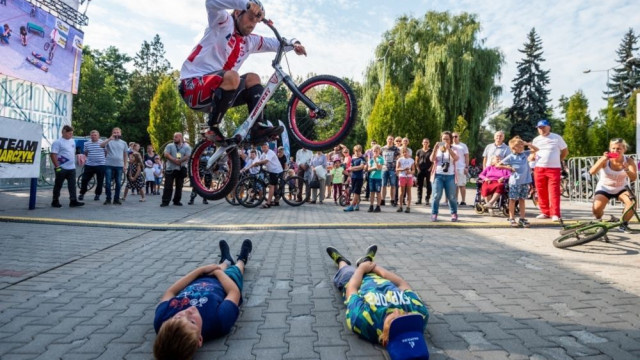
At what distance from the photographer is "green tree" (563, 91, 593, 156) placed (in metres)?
30.7

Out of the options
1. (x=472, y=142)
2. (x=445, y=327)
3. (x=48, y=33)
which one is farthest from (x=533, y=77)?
(x=445, y=327)

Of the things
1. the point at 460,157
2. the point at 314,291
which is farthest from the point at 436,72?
the point at 314,291

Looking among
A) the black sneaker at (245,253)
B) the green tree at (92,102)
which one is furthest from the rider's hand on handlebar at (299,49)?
the green tree at (92,102)

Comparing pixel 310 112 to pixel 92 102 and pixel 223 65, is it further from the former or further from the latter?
pixel 92 102

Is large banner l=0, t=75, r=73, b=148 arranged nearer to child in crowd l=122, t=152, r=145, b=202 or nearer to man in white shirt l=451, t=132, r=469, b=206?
child in crowd l=122, t=152, r=145, b=202

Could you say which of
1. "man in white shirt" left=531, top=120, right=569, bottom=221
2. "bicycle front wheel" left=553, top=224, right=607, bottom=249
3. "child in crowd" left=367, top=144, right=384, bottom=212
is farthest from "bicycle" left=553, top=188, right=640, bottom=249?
"child in crowd" left=367, top=144, right=384, bottom=212

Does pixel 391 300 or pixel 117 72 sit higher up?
pixel 117 72

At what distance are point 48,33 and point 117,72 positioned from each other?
43.8 meters

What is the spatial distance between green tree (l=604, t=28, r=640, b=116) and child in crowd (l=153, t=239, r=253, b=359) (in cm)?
6328

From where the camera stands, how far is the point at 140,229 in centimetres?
759

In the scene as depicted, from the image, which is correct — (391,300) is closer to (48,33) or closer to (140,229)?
(140,229)

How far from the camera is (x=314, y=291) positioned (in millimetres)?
4102

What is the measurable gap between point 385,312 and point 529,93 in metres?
54.1

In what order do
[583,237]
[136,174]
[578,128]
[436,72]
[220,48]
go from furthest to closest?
[578,128]
[436,72]
[136,174]
[583,237]
[220,48]
